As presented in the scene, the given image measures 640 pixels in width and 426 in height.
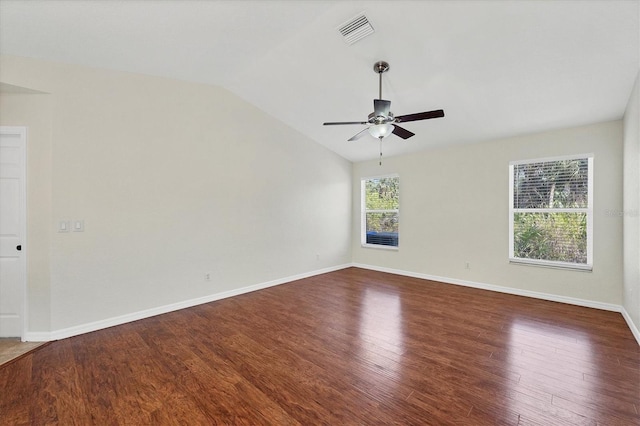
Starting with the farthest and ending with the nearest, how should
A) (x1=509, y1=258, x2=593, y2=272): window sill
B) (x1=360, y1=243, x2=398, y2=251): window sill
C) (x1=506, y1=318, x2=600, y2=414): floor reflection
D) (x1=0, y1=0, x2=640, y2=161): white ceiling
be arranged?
(x1=360, y1=243, x2=398, y2=251): window sill
(x1=509, y1=258, x2=593, y2=272): window sill
(x1=0, y1=0, x2=640, y2=161): white ceiling
(x1=506, y1=318, x2=600, y2=414): floor reflection

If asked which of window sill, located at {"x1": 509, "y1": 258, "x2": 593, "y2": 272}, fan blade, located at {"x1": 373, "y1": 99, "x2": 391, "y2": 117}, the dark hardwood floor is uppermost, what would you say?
fan blade, located at {"x1": 373, "y1": 99, "x2": 391, "y2": 117}

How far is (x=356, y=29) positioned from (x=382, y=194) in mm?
3927

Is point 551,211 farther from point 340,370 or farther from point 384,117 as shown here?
point 340,370

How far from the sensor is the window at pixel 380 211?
6.18m

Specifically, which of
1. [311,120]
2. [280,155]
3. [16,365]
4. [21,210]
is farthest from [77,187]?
[311,120]

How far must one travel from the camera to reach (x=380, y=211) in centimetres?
643

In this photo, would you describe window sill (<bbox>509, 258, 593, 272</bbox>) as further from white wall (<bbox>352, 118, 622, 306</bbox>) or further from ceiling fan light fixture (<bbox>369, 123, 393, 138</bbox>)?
ceiling fan light fixture (<bbox>369, 123, 393, 138</bbox>)

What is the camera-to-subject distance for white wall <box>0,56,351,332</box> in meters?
3.09

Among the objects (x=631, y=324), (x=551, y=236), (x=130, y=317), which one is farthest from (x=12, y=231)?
(x=551, y=236)

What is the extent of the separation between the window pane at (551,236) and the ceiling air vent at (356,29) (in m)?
3.69

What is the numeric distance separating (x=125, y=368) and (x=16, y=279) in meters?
1.79

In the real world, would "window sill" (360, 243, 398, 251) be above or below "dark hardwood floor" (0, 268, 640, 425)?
above

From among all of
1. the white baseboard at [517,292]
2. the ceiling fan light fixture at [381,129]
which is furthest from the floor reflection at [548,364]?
the ceiling fan light fixture at [381,129]

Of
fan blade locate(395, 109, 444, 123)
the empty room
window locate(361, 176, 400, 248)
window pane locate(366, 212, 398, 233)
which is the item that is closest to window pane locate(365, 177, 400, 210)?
window locate(361, 176, 400, 248)
